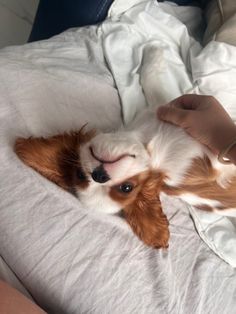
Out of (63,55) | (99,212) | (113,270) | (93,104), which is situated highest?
(63,55)

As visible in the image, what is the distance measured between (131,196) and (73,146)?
228 mm

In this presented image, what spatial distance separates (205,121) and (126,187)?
0.30 metres

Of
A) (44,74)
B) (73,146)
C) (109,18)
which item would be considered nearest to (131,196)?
(73,146)

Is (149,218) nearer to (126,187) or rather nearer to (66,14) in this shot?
(126,187)

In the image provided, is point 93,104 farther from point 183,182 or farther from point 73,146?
point 183,182

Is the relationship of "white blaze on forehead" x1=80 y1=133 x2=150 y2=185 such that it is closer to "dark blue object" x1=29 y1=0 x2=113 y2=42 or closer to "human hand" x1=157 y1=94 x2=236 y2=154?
"human hand" x1=157 y1=94 x2=236 y2=154

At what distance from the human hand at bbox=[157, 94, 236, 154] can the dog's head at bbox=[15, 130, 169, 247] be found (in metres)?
0.14

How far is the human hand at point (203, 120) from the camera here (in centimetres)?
108

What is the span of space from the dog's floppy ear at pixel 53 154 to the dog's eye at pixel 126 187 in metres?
0.15

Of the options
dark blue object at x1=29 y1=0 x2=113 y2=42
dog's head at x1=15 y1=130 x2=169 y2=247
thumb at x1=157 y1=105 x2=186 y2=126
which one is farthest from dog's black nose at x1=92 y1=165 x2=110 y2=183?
dark blue object at x1=29 y1=0 x2=113 y2=42

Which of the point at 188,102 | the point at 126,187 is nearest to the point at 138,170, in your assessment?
the point at 126,187

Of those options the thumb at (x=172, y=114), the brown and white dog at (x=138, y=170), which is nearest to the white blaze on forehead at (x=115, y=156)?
the brown and white dog at (x=138, y=170)

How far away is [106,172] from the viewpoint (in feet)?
3.47

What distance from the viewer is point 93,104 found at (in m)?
1.36
